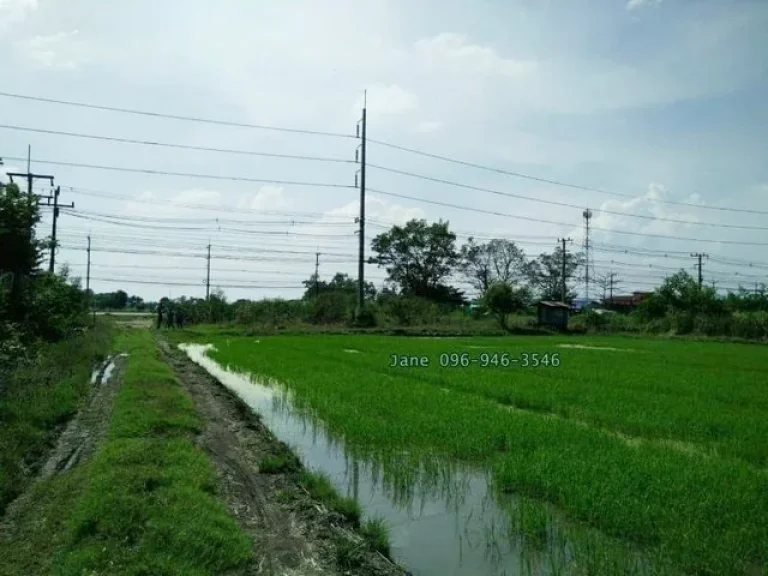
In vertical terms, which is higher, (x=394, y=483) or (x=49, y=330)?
(x=49, y=330)

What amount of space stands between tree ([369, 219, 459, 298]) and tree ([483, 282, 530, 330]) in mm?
15413

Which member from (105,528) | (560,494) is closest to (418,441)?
(560,494)

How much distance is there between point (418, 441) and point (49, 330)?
15199 millimetres

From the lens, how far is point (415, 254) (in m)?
57.2

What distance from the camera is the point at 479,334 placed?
38.4 metres

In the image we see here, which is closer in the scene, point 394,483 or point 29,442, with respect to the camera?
point 394,483

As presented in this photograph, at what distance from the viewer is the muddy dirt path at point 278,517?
4414mm

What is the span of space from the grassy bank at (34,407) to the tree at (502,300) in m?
30.5

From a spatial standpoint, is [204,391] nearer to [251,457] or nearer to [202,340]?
[251,457]

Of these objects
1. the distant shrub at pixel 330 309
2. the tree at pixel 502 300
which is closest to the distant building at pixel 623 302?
the tree at pixel 502 300

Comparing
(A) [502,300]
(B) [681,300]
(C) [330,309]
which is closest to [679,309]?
(B) [681,300]

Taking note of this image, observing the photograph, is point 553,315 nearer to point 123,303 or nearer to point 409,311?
point 409,311

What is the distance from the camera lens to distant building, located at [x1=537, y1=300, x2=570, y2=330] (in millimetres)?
42906

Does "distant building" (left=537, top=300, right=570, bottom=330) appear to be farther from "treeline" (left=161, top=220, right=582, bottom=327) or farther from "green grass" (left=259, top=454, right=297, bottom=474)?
"green grass" (left=259, top=454, right=297, bottom=474)
